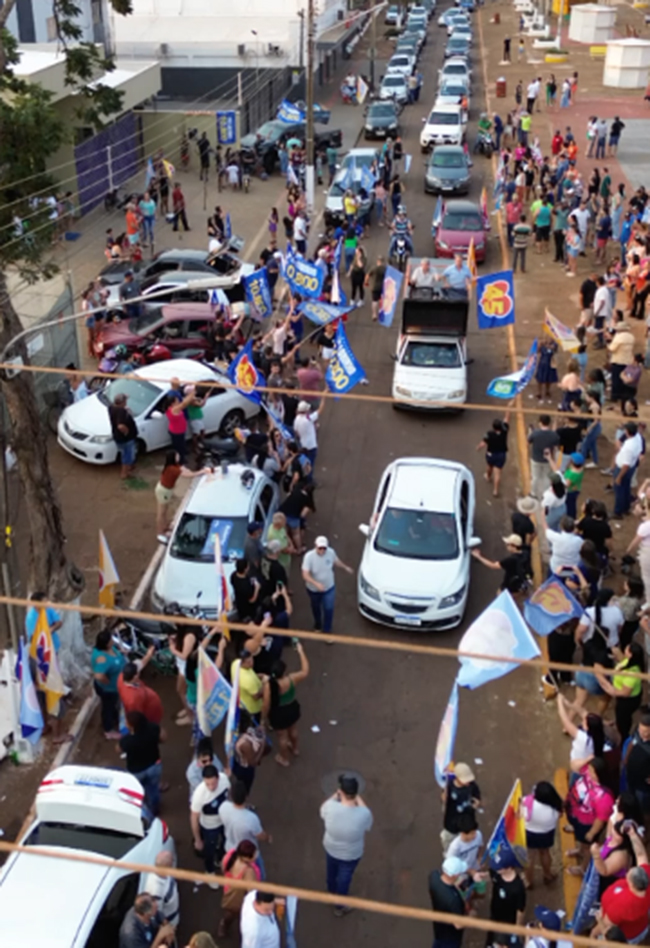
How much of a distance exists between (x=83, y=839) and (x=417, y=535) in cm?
602

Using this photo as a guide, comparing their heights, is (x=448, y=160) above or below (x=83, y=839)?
above

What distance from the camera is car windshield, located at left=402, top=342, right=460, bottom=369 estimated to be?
61.5ft

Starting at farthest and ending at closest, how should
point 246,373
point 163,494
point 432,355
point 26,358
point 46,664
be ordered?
point 432,355 → point 246,373 → point 163,494 → point 26,358 → point 46,664

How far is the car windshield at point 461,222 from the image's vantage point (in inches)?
1021

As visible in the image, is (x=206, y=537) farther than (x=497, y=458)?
No

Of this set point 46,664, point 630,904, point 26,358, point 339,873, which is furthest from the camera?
point 26,358

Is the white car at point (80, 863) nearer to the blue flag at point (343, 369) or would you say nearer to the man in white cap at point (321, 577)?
the man in white cap at point (321, 577)

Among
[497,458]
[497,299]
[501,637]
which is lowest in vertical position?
[497,458]

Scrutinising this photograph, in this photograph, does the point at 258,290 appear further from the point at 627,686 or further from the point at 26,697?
the point at 627,686

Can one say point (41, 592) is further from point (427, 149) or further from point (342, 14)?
point (342, 14)

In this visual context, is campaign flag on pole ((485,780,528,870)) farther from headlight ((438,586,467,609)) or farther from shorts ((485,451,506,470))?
shorts ((485,451,506,470))

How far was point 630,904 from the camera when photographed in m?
7.68

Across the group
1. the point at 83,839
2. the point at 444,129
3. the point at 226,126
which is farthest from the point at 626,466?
the point at 444,129

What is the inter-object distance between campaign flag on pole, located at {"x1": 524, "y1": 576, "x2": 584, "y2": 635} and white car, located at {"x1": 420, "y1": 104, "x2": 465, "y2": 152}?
29.4 metres
